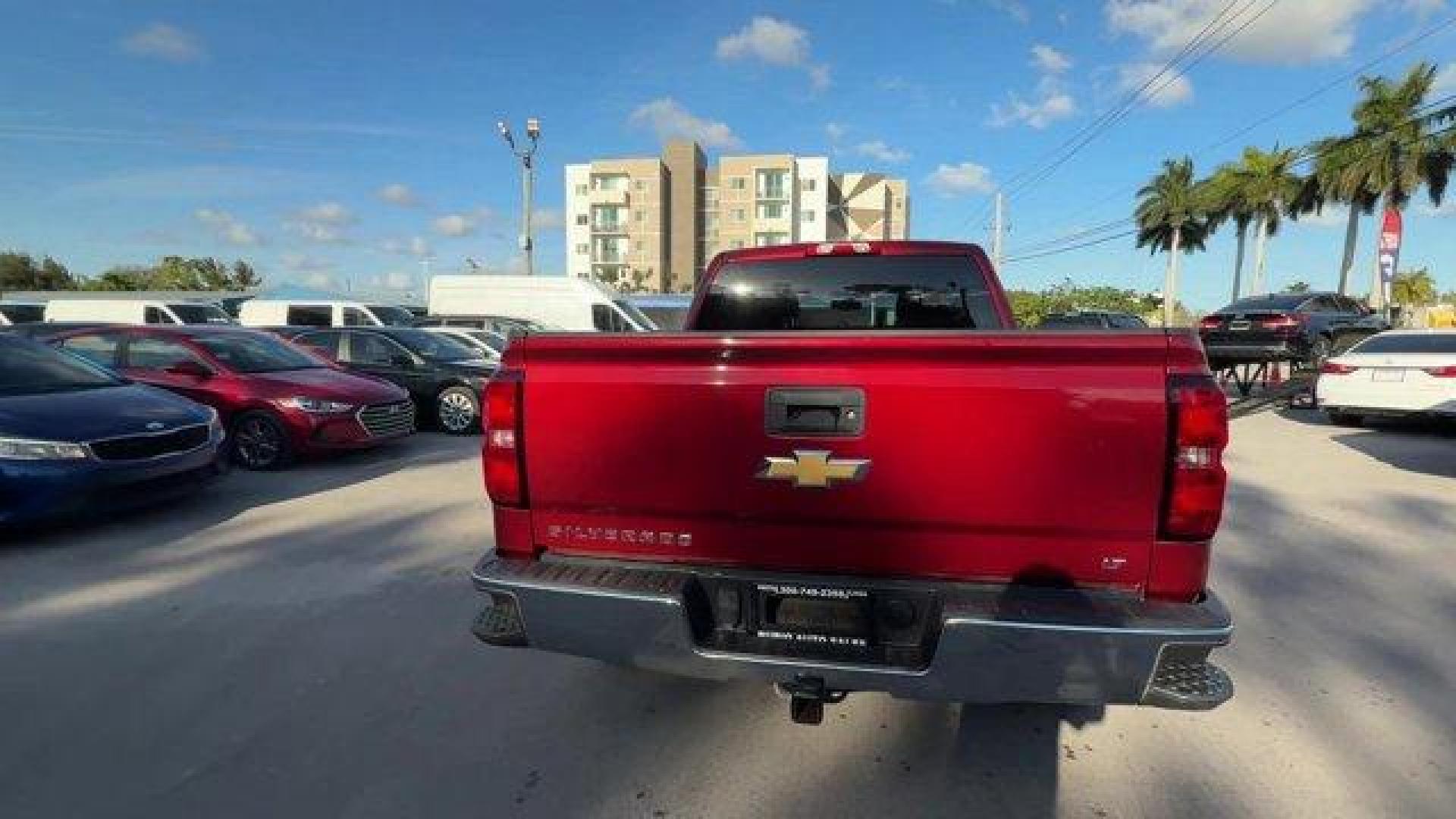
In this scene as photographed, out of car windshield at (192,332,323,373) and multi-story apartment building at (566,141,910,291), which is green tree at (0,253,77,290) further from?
car windshield at (192,332,323,373)

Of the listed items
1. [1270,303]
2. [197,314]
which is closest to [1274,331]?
[1270,303]

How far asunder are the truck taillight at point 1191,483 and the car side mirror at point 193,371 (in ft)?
28.7

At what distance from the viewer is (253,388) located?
8094mm

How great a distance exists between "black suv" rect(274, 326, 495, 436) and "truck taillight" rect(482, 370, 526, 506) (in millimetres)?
8141

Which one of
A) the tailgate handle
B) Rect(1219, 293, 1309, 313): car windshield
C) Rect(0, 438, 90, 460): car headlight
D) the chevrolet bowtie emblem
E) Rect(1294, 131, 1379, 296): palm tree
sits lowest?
Rect(0, 438, 90, 460): car headlight

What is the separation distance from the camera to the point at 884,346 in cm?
233

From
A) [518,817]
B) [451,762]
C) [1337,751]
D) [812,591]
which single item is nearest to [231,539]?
[451,762]

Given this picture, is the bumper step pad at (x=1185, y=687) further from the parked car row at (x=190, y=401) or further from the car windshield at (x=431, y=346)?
the car windshield at (x=431, y=346)

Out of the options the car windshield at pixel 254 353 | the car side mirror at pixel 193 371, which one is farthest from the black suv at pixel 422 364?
the car side mirror at pixel 193 371

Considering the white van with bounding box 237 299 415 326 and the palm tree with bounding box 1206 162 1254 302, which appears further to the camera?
the palm tree with bounding box 1206 162 1254 302

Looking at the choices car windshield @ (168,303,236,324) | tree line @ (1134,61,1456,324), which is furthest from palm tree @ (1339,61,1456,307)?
car windshield @ (168,303,236,324)

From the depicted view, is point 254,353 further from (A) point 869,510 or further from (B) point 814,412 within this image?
(A) point 869,510

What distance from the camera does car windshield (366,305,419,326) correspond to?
2083 centimetres

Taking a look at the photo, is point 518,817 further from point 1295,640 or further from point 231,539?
point 231,539
